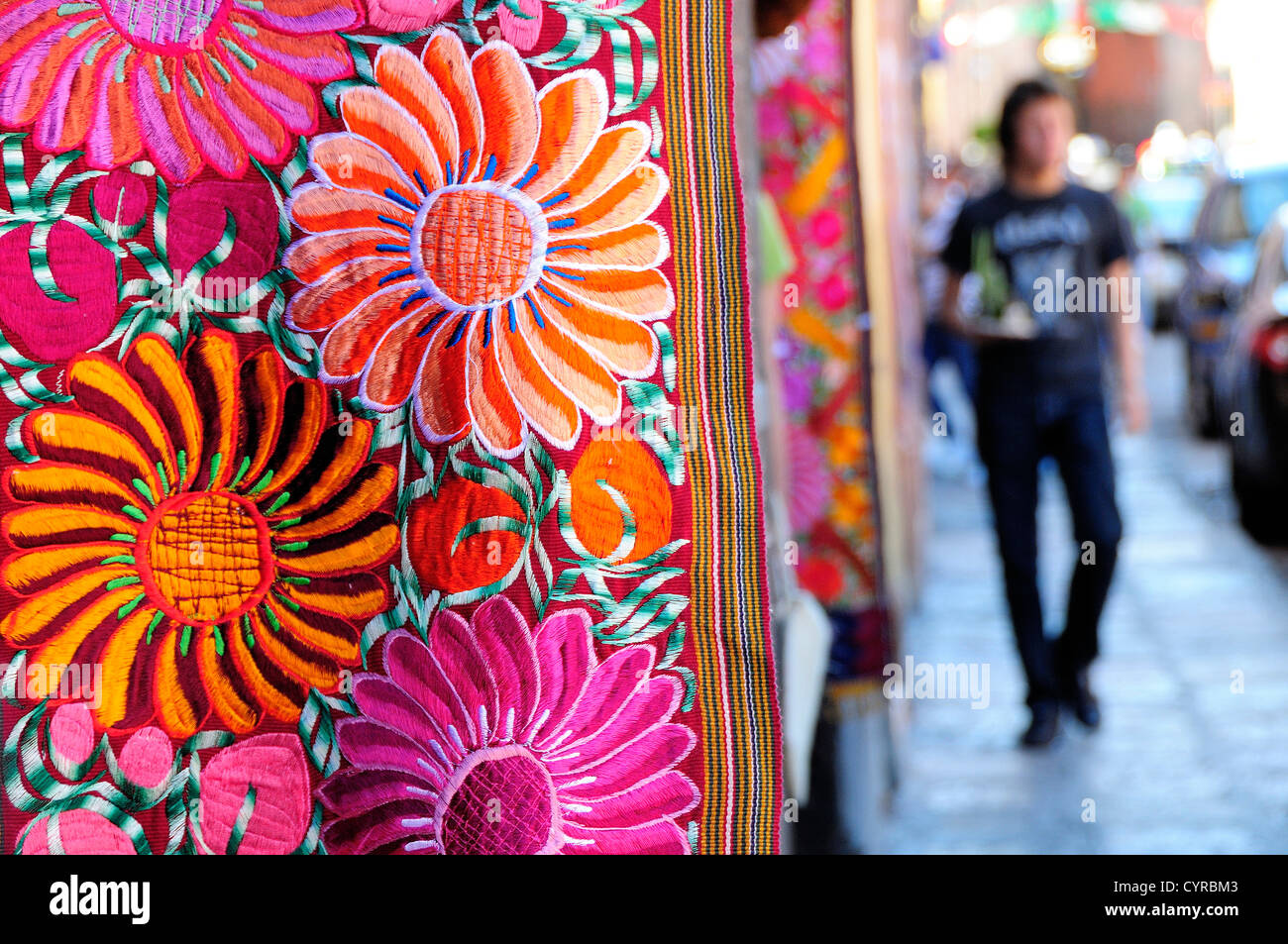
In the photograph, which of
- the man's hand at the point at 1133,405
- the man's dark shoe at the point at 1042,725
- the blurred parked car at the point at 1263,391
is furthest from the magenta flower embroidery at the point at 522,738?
the blurred parked car at the point at 1263,391

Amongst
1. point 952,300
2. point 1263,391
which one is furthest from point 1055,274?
point 1263,391

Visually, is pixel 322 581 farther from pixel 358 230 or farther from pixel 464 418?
pixel 358 230

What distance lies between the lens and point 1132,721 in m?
4.08

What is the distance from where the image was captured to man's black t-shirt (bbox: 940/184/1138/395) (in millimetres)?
3686

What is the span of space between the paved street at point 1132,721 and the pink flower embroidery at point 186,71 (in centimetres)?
223

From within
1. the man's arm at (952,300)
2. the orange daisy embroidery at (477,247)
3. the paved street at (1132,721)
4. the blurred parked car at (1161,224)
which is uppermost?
the blurred parked car at (1161,224)

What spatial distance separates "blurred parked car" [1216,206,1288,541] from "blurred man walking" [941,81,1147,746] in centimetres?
210

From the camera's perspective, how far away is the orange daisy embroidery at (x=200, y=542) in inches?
57.5

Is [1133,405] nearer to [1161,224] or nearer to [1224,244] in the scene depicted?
[1224,244]

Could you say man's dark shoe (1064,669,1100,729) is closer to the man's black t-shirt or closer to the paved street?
the paved street

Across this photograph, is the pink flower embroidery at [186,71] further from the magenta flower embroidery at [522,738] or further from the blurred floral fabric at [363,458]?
the magenta flower embroidery at [522,738]

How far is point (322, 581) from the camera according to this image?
1.49 metres

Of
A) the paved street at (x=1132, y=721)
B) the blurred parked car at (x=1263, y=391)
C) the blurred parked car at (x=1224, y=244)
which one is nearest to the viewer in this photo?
the paved street at (x=1132, y=721)
